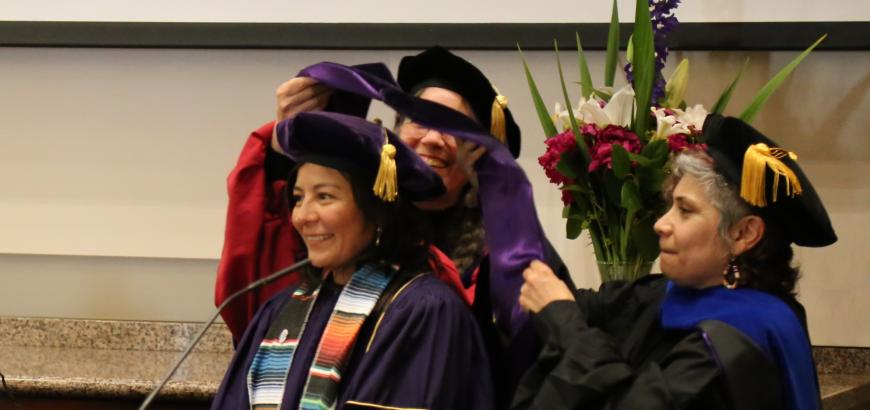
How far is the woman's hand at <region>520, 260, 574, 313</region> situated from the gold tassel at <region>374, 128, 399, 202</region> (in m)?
0.29

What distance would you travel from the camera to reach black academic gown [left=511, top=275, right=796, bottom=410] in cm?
181

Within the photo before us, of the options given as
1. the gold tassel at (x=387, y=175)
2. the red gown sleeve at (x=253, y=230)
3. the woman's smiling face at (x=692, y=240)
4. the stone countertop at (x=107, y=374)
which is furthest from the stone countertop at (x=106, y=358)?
the woman's smiling face at (x=692, y=240)

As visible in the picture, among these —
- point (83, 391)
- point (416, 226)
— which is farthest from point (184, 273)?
point (416, 226)

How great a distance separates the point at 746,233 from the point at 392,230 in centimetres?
66

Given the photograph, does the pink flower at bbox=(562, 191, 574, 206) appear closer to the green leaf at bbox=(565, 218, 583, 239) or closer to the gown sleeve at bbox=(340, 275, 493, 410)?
the green leaf at bbox=(565, 218, 583, 239)

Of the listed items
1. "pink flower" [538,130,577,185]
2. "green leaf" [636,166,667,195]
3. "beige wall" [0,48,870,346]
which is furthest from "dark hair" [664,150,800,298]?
"beige wall" [0,48,870,346]

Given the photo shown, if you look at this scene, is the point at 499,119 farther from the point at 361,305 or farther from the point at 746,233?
the point at 746,233

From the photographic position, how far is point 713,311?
1898 mm

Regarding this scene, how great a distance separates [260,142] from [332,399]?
29.4 inches

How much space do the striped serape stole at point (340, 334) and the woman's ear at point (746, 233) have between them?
64 centimetres

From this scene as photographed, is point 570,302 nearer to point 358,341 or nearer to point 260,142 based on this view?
point 358,341

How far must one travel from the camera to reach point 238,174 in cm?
253

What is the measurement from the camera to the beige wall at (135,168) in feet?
11.3

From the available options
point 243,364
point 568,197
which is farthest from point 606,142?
point 243,364
